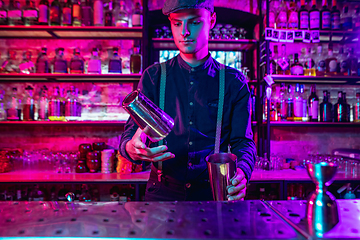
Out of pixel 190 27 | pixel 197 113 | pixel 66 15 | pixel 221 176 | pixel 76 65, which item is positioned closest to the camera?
pixel 221 176

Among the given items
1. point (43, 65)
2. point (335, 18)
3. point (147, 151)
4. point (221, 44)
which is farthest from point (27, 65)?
point (335, 18)

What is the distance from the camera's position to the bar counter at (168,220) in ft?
1.66

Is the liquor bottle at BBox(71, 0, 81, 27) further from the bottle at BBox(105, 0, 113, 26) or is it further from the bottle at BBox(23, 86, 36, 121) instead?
the bottle at BBox(23, 86, 36, 121)

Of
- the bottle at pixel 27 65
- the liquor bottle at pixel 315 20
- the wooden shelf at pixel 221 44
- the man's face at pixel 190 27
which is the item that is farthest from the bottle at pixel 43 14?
the liquor bottle at pixel 315 20

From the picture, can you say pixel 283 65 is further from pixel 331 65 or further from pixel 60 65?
pixel 60 65

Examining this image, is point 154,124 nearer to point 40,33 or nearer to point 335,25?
point 40,33

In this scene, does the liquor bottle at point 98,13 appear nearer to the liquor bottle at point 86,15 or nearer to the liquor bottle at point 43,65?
the liquor bottle at point 86,15

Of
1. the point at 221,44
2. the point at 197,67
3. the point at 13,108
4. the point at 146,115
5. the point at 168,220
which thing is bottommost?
the point at 168,220

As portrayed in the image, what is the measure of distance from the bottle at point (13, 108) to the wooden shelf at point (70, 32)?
64cm

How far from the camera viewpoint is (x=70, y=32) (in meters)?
Answer: 2.79

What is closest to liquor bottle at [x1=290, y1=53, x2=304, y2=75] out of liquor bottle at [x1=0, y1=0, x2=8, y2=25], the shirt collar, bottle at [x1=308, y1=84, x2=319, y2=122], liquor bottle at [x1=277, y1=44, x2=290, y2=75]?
liquor bottle at [x1=277, y1=44, x2=290, y2=75]

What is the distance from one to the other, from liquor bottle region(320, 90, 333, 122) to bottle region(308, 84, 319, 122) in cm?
8

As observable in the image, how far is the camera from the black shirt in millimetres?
1234

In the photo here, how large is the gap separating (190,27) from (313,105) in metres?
2.14
